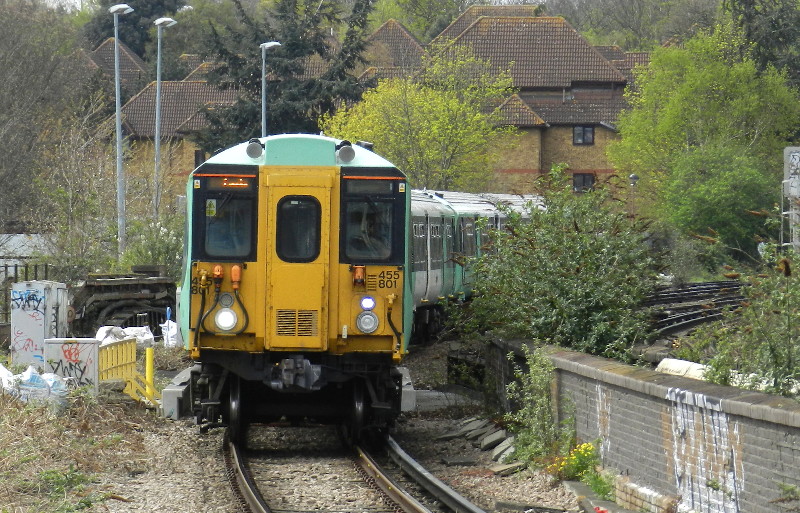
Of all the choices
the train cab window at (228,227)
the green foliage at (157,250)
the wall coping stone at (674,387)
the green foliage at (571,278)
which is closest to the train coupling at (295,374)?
the train cab window at (228,227)

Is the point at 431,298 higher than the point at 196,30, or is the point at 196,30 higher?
the point at 196,30

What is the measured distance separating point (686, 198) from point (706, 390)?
35695 millimetres

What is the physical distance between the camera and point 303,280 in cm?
1223

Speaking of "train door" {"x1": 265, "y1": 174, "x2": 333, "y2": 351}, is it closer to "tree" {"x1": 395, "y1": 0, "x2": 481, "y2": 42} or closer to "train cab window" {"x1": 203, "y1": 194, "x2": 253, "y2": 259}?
"train cab window" {"x1": 203, "y1": 194, "x2": 253, "y2": 259}

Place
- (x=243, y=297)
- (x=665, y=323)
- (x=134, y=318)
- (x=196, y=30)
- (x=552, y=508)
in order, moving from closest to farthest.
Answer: (x=552, y=508), (x=243, y=297), (x=665, y=323), (x=134, y=318), (x=196, y=30)

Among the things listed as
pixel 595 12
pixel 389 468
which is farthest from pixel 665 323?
pixel 595 12

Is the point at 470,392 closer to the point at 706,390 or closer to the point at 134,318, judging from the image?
Answer: the point at 706,390

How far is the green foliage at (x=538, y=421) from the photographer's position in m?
11.7

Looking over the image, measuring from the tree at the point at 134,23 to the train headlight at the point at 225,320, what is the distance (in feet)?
223

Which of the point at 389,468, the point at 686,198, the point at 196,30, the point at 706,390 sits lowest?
the point at 389,468

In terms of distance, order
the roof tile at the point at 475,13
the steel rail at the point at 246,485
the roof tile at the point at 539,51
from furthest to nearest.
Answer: the roof tile at the point at 475,13
the roof tile at the point at 539,51
the steel rail at the point at 246,485

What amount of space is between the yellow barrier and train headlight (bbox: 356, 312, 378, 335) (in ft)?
15.4

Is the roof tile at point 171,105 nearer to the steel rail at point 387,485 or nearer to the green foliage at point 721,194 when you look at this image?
the green foliage at point 721,194

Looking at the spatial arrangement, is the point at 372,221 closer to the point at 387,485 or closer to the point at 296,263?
the point at 296,263
